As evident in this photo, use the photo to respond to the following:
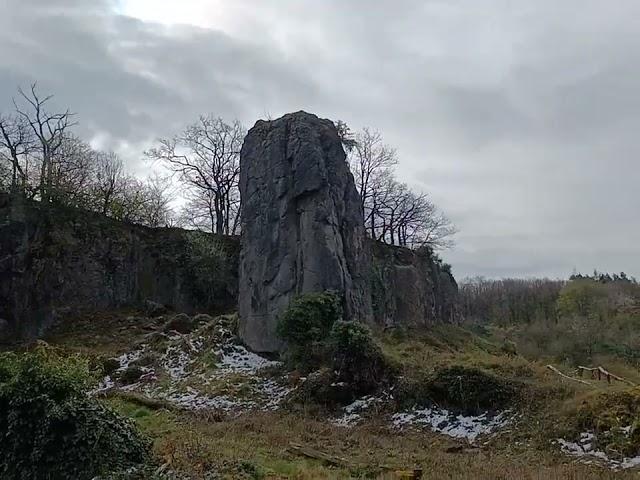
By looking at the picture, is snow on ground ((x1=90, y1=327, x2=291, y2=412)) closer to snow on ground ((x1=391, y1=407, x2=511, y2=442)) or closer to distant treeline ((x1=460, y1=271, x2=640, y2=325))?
snow on ground ((x1=391, y1=407, x2=511, y2=442))

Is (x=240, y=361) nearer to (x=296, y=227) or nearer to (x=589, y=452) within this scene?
(x=296, y=227)

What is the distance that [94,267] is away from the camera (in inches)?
1191

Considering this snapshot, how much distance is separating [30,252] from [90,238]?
3216mm

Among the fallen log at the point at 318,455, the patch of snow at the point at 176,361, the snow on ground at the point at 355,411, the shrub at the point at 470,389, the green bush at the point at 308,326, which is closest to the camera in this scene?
the fallen log at the point at 318,455

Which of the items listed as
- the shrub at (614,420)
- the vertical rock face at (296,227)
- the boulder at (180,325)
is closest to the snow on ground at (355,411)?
the vertical rock face at (296,227)

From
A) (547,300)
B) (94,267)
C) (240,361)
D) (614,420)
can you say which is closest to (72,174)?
(94,267)

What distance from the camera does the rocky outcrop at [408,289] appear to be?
107 ft

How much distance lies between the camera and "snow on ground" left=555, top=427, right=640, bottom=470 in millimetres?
9977

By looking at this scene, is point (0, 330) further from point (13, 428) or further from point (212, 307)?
point (13, 428)

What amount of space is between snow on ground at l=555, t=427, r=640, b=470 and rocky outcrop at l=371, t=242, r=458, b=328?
18067 millimetres

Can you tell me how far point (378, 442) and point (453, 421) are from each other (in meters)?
2.59

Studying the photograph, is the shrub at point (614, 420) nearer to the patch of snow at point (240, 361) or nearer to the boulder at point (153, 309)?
the patch of snow at point (240, 361)

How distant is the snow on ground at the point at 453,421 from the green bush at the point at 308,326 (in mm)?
4566

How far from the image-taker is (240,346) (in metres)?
22.7
